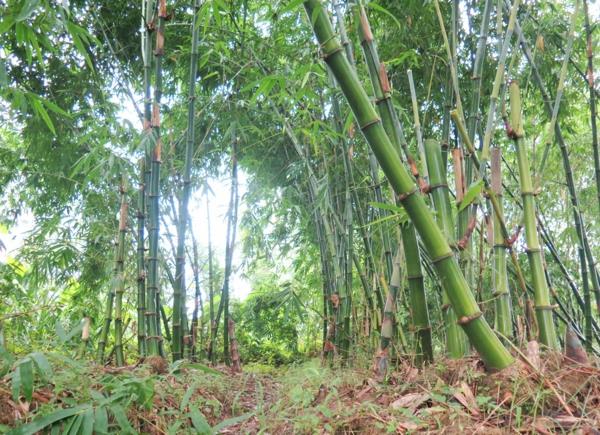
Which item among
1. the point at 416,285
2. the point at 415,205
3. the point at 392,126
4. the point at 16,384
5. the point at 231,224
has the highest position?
the point at 231,224

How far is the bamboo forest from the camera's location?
3.72ft

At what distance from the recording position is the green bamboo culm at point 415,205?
1.08 meters

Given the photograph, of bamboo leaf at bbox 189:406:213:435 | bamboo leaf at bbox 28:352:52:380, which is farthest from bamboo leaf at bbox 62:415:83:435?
bamboo leaf at bbox 189:406:213:435

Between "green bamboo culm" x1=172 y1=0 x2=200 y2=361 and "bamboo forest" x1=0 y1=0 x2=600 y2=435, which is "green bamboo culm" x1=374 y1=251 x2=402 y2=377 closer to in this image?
"bamboo forest" x1=0 y1=0 x2=600 y2=435

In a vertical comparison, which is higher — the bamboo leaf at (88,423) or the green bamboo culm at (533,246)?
the green bamboo culm at (533,246)

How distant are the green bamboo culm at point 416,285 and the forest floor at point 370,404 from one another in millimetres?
92

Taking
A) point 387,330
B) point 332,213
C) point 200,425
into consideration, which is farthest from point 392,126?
point 332,213

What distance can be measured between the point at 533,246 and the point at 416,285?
0.97 ft

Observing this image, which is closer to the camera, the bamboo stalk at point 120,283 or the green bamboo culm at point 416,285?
the green bamboo culm at point 416,285

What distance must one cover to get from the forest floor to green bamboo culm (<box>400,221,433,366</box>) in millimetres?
92

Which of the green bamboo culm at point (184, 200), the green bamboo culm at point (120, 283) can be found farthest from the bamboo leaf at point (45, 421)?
the green bamboo culm at point (120, 283)

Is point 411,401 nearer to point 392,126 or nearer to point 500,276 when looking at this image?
point 500,276

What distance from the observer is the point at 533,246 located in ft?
4.21

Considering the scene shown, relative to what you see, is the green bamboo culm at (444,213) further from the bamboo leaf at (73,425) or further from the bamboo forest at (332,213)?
the bamboo leaf at (73,425)
